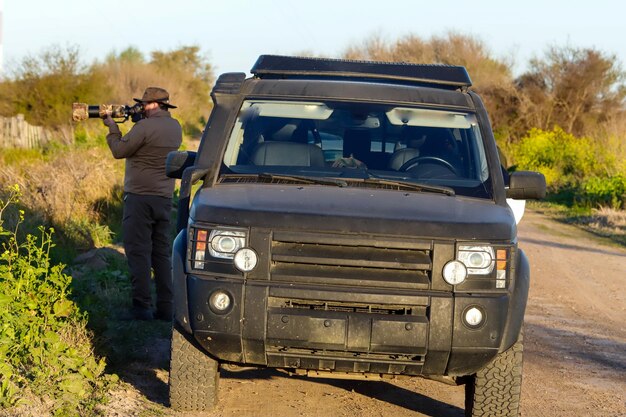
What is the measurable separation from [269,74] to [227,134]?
680 mm

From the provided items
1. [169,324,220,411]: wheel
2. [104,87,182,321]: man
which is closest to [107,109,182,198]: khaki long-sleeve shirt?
[104,87,182,321]: man

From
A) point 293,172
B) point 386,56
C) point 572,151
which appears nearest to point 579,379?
point 293,172

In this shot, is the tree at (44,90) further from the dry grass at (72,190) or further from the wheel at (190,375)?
the wheel at (190,375)

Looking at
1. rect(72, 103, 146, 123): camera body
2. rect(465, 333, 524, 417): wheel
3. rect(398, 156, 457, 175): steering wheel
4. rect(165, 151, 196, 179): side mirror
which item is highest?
rect(72, 103, 146, 123): camera body

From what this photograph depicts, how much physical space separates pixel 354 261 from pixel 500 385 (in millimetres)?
1122

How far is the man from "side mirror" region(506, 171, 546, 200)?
325cm

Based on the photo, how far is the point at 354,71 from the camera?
271 inches

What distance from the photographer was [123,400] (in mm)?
6016

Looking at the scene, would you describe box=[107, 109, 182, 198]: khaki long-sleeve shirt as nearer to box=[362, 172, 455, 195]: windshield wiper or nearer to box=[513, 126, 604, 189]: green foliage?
box=[362, 172, 455, 195]: windshield wiper

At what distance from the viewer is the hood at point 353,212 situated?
17.6ft

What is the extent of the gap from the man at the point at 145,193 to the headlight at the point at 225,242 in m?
3.06

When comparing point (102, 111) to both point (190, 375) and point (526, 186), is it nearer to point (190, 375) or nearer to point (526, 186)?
point (190, 375)

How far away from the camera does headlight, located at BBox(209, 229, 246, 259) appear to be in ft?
17.6

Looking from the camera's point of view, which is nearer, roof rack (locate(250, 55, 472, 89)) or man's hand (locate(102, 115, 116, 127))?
roof rack (locate(250, 55, 472, 89))
